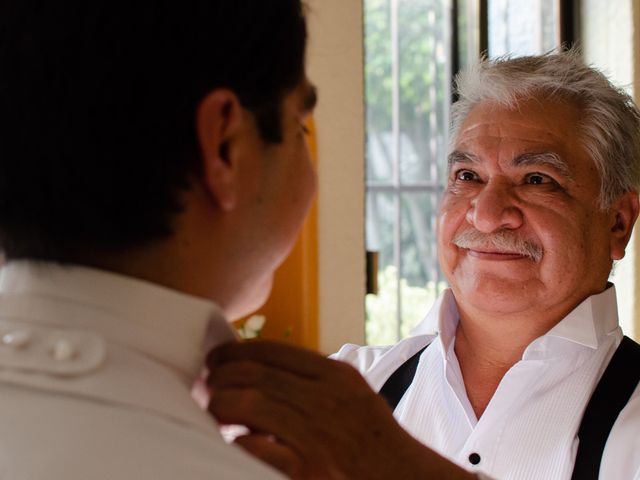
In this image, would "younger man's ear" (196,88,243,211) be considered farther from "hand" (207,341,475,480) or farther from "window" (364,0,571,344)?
"window" (364,0,571,344)

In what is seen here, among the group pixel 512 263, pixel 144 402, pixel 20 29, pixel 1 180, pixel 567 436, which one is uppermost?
pixel 20 29

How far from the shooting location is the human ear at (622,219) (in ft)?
6.23

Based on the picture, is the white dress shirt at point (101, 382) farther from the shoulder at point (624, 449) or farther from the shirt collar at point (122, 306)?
the shoulder at point (624, 449)

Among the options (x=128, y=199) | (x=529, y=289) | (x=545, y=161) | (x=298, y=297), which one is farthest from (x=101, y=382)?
(x=298, y=297)

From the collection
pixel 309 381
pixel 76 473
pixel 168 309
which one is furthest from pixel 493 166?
pixel 76 473

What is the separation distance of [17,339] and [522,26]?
3568 millimetres

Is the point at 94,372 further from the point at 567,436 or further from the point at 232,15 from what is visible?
the point at 567,436

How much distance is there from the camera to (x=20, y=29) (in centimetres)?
65

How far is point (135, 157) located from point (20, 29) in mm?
126

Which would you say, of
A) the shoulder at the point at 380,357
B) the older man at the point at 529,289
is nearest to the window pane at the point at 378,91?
the older man at the point at 529,289

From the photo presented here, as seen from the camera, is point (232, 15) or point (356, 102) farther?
point (356, 102)

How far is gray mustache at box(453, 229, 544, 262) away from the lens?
71.7 inches

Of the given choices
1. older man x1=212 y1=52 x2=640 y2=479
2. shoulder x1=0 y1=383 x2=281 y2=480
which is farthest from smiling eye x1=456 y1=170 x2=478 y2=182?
shoulder x1=0 y1=383 x2=281 y2=480

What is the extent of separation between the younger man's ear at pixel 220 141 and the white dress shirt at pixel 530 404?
108 centimetres
